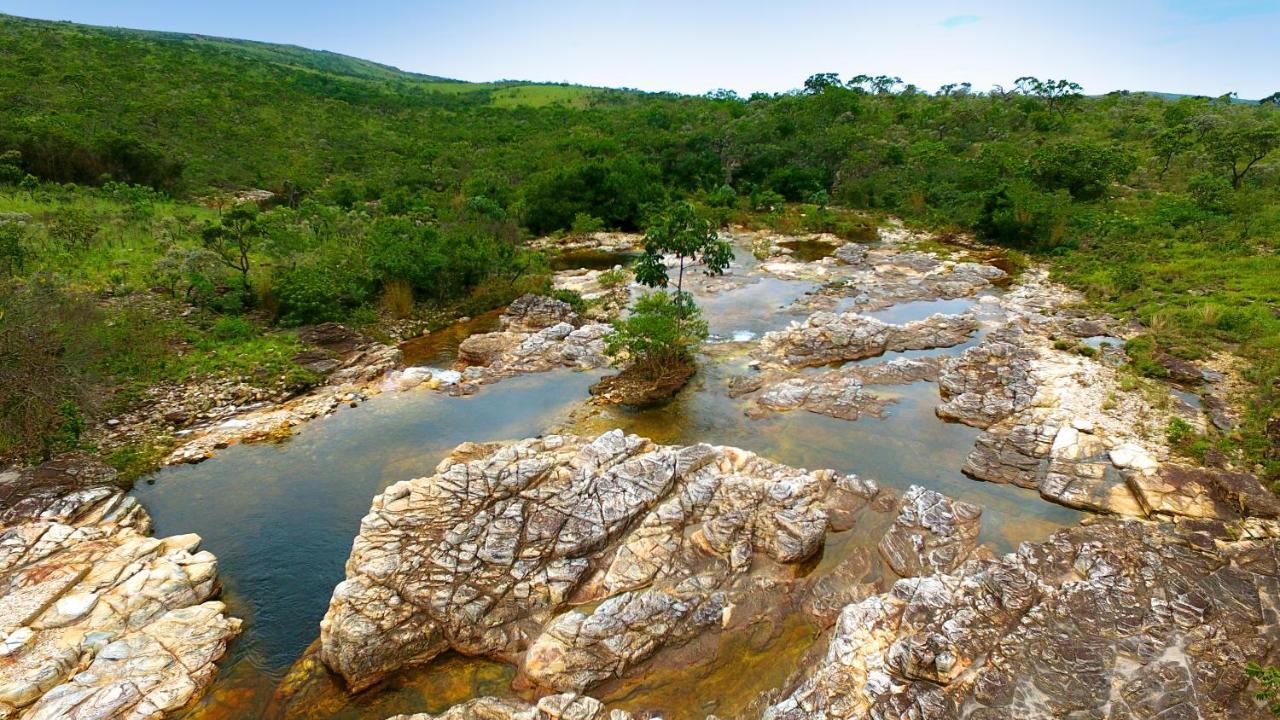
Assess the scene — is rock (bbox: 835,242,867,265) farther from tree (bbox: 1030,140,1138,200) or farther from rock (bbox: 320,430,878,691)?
rock (bbox: 320,430,878,691)

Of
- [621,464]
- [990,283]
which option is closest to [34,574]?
[621,464]

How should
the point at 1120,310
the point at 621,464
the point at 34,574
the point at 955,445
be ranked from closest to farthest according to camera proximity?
1. the point at 34,574
2. the point at 621,464
3. the point at 955,445
4. the point at 1120,310

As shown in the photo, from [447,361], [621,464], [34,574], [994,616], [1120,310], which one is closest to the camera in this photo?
[994,616]

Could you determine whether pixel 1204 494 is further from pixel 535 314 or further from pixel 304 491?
pixel 535 314

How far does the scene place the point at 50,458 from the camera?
61.6 ft

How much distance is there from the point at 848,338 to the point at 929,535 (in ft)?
50.3

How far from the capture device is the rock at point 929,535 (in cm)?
1556

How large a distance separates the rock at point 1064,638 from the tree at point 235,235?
1323 inches

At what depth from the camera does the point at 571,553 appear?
15.5 metres

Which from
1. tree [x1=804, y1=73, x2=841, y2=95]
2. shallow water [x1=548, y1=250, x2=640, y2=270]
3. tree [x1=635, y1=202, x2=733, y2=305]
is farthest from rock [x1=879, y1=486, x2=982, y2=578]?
tree [x1=804, y1=73, x2=841, y2=95]

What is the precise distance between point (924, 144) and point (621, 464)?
72.6 m

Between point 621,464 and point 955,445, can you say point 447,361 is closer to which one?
point 621,464

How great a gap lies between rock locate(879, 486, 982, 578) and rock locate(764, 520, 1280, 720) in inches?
39.4

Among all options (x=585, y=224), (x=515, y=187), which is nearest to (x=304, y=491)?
(x=585, y=224)
